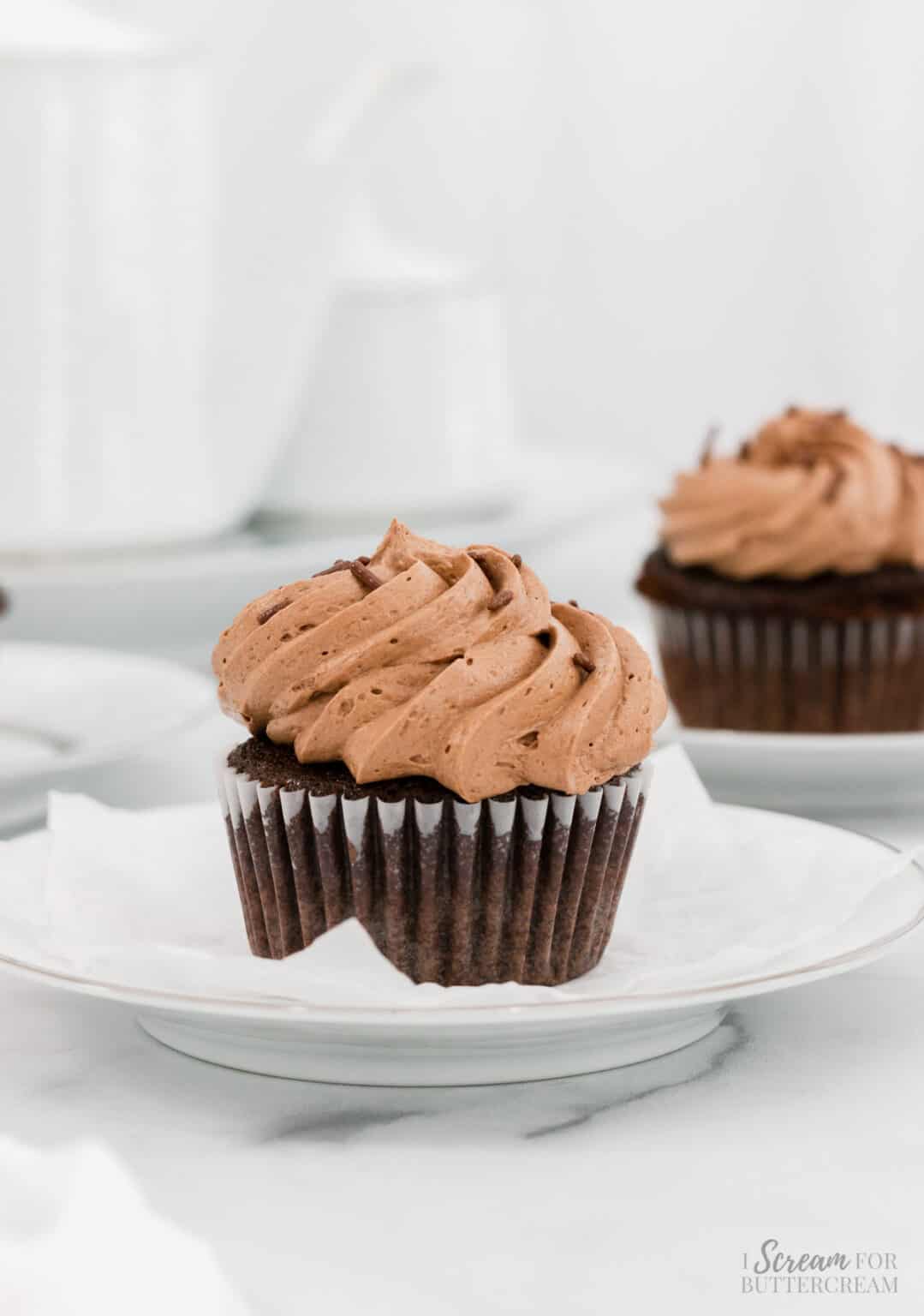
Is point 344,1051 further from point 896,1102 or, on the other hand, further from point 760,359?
point 760,359

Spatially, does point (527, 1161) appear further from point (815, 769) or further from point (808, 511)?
point (808, 511)

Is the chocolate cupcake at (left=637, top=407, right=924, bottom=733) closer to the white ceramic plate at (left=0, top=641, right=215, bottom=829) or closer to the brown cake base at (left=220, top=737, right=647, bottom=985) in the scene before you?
the white ceramic plate at (left=0, top=641, right=215, bottom=829)

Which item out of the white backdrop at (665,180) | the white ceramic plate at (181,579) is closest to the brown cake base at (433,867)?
the white ceramic plate at (181,579)

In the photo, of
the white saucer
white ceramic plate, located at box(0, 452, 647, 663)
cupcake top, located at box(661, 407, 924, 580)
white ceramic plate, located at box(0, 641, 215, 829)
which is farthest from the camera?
white ceramic plate, located at box(0, 452, 647, 663)

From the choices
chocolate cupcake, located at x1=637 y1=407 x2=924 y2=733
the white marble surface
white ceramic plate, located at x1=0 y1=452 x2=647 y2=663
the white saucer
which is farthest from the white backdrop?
the white marble surface

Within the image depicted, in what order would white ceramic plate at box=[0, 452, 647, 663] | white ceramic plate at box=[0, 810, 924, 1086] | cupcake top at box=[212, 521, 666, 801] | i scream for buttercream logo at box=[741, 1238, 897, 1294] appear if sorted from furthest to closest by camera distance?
white ceramic plate at box=[0, 452, 647, 663]
cupcake top at box=[212, 521, 666, 801]
white ceramic plate at box=[0, 810, 924, 1086]
i scream for buttercream logo at box=[741, 1238, 897, 1294]

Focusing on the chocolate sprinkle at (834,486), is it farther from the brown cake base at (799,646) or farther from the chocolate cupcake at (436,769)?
the chocolate cupcake at (436,769)

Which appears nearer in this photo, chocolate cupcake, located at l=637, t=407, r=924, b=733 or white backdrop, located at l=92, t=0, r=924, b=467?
chocolate cupcake, located at l=637, t=407, r=924, b=733
